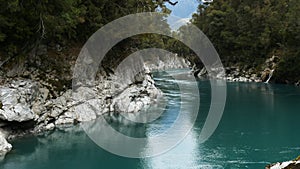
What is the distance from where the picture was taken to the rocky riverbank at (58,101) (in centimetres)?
1994

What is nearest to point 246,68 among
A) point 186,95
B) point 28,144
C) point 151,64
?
point 186,95

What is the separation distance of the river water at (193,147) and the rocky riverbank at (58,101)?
39.4 inches

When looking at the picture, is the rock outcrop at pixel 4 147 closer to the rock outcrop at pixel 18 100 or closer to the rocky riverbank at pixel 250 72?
the rock outcrop at pixel 18 100

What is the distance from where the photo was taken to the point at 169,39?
86562 millimetres

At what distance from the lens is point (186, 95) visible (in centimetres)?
3822

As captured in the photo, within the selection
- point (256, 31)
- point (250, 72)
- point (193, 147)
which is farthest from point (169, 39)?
point (193, 147)

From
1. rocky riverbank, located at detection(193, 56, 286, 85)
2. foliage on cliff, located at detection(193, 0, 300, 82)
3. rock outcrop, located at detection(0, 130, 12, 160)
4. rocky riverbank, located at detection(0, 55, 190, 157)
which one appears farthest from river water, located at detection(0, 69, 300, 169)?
rocky riverbank, located at detection(193, 56, 286, 85)

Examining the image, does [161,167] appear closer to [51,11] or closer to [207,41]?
[51,11]

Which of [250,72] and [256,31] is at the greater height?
[256,31]

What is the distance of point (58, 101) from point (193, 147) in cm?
1003

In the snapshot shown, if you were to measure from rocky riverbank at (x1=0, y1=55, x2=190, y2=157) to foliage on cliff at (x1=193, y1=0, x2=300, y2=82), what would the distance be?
23652 mm

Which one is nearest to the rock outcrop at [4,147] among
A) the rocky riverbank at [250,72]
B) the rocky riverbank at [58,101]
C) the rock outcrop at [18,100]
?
the rocky riverbank at [58,101]

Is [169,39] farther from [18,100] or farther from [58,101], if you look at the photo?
[18,100]

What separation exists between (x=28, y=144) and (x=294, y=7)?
41255 millimetres
